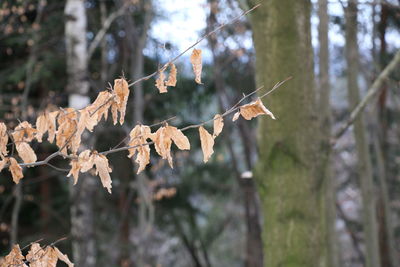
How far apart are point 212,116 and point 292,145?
7.25m

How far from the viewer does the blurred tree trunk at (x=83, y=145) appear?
7188mm

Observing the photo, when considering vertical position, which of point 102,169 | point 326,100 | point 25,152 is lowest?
point 102,169

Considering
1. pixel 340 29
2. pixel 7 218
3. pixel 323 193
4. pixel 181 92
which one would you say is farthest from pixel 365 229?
pixel 7 218

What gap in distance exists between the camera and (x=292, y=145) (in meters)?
3.16

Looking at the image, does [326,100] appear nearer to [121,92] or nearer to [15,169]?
[121,92]

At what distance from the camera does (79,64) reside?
26.0ft

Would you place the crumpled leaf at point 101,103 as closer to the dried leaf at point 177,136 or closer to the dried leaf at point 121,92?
the dried leaf at point 121,92

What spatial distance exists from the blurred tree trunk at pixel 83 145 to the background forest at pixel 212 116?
0.02 metres

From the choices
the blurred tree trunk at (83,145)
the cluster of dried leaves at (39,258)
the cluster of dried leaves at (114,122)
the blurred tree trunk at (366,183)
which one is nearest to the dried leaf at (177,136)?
the cluster of dried leaves at (114,122)

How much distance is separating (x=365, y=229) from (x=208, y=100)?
18.4 feet

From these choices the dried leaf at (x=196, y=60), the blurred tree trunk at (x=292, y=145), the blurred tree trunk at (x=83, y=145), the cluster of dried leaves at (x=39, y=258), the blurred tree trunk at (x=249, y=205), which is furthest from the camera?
the blurred tree trunk at (x=249, y=205)

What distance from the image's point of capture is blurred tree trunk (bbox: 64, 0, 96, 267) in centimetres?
719

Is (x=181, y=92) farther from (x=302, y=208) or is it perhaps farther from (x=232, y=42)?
(x=302, y=208)

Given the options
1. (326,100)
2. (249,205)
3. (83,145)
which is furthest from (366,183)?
(83,145)
